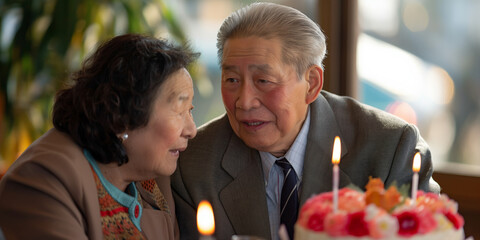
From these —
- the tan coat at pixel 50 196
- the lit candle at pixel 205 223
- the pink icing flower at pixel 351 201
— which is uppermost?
the lit candle at pixel 205 223

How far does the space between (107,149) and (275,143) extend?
667mm

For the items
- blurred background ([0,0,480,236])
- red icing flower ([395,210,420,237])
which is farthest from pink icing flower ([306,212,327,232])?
blurred background ([0,0,480,236])

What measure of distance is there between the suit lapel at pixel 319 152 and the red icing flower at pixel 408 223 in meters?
0.91

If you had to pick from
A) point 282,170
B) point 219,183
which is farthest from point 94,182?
point 282,170

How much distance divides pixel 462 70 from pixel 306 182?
1.83 m

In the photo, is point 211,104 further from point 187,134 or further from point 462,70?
point 187,134

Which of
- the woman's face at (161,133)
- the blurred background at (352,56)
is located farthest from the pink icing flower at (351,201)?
the blurred background at (352,56)

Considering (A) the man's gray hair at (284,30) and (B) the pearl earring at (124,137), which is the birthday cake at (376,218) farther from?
(A) the man's gray hair at (284,30)

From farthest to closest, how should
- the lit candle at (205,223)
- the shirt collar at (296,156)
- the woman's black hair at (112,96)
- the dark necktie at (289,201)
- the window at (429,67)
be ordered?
the window at (429,67)
the shirt collar at (296,156)
the dark necktie at (289,201)
the woman's black hair at (112,96)
the lit candle at (205,223)

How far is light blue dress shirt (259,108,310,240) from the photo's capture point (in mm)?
2262

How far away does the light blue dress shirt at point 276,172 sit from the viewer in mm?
2262

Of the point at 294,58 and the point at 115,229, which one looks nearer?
the point at 115,229

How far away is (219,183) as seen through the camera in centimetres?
228

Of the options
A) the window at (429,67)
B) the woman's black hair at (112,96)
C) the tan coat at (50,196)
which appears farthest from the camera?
the window at (429,67)
